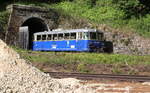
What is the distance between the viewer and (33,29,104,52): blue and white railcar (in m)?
29.7

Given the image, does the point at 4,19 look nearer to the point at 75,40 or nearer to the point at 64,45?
the point at 64,45

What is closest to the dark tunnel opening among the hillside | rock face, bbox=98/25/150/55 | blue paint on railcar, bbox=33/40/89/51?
the hillside

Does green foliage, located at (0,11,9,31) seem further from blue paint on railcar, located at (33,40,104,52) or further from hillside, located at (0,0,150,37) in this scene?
blue paint on railcar, located at (33,40,104,52)

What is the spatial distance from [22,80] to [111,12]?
3027 centimetres

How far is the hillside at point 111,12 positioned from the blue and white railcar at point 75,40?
5574 mm

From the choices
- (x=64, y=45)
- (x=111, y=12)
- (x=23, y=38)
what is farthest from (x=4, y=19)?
(x=111, y=12)

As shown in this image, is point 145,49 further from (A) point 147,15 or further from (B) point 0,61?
(B) point 0,61

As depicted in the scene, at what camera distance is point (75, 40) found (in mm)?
30000

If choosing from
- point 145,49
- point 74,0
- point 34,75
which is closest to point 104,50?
point 145,49

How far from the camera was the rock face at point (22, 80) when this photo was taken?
9.52m

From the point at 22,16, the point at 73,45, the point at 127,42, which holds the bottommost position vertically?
the point at 73,45

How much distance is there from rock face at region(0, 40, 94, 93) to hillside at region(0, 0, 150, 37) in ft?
81.3

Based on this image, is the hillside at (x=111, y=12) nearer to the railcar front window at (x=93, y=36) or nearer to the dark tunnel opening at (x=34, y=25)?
the dark tunnel opening at (x=34, y=25)

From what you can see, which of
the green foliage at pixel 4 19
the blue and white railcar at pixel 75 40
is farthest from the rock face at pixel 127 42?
the green foliage at pixel 4 19
